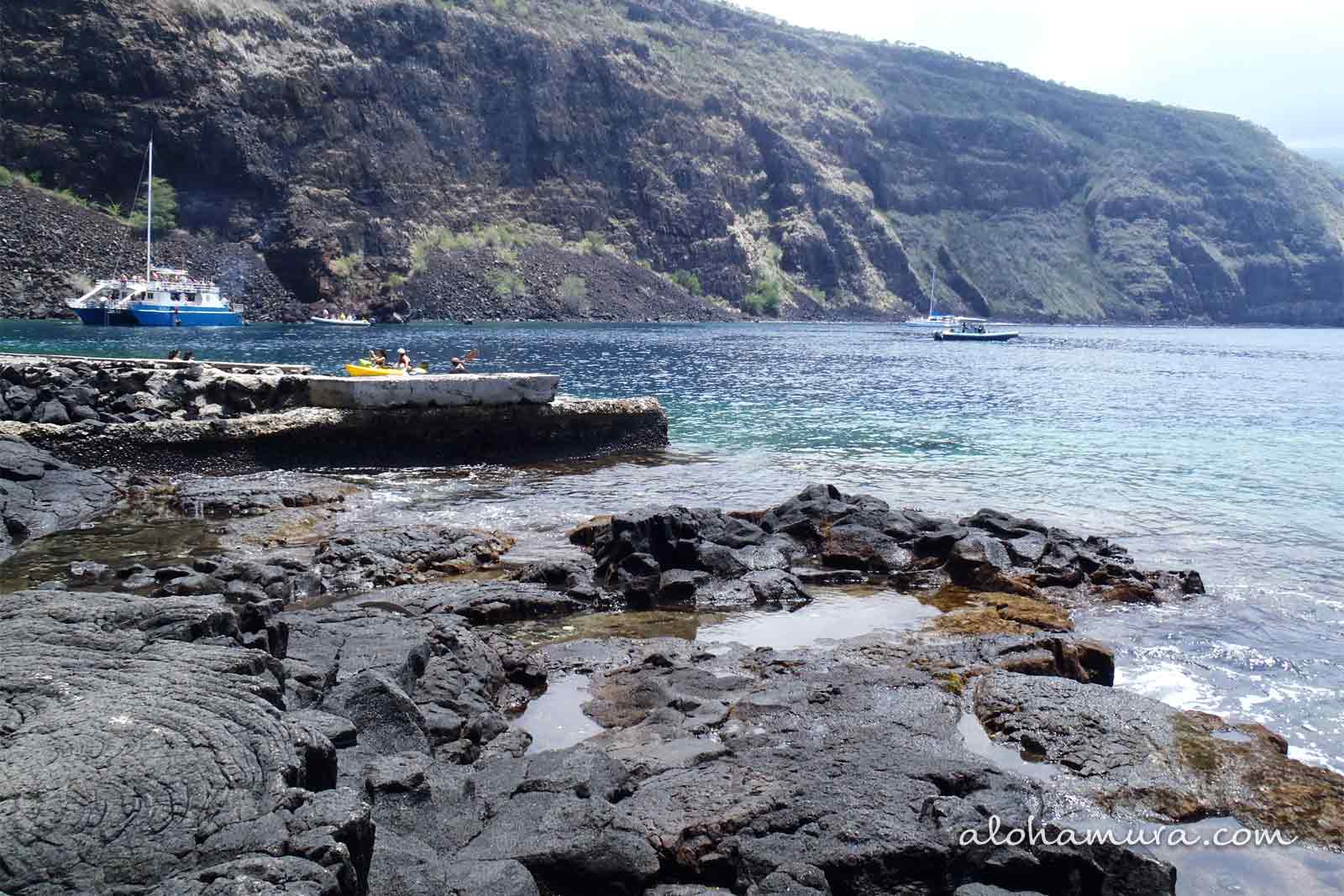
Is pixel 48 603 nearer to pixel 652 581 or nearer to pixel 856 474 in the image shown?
pixel 652 581

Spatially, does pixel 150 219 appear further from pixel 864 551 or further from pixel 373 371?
pixel 864 551

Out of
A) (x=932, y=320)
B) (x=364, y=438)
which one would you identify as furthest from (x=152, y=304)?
(x=932, y=320)

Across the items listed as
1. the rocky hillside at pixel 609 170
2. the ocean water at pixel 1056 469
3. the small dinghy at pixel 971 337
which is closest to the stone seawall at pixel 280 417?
the ocean water at pixel 1056 469

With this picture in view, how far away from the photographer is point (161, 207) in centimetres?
9044

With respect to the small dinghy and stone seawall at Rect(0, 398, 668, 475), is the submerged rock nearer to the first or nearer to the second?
stone seawall at Rect(0, 398, 668, 475)

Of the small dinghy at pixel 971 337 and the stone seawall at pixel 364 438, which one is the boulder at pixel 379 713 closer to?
the stone seawall at pixel 364 438

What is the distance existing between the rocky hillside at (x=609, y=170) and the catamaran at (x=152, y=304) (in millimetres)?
15931

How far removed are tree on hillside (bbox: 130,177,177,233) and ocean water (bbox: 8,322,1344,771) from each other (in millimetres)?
31070

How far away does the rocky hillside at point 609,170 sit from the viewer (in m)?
93.1

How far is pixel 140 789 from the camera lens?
4480 millimetres

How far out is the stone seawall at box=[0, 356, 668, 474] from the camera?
17906 millimetres

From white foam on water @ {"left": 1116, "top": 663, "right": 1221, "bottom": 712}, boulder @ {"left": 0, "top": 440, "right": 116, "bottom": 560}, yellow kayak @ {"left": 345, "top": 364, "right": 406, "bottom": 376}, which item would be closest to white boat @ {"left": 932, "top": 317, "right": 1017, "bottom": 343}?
yellow kayak @ {"left": 345, "top": 364, "right": 406, "bottom": 376}

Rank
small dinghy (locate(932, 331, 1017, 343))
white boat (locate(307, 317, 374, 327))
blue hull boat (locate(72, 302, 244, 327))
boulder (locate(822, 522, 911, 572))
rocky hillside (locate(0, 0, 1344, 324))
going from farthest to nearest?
1. small dinghy (locate(932, 331, 1017, 343))
2. rocky hillside (locate(0, 0, 1344, 324))
3. white boat (locate(307, 317, 374, 327))
4. blue hull boat (locate(72, 302, 244, 327))
5. boulder (locate(822, 522, 911, 572))

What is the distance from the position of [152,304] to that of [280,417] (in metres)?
60.5
